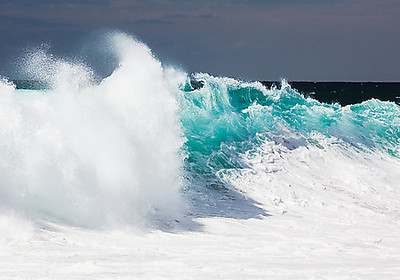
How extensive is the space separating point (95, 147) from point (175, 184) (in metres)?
1.56

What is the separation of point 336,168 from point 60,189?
279 inches

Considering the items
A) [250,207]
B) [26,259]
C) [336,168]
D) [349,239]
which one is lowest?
[26,259]

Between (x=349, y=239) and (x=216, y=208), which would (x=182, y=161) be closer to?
(x=216, y=208)

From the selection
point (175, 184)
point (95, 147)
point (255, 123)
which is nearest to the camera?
point (95, 147)

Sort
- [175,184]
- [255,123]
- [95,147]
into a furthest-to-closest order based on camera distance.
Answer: [255,123], [175,184], [95,147]

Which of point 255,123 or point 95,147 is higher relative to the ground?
point 255,123

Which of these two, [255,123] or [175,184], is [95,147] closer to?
[175,184]

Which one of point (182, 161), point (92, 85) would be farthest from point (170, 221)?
point (92, 85)

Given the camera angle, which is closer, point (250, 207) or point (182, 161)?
point (250, 207)

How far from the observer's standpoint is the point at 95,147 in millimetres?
9367

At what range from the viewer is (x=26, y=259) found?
250 inches

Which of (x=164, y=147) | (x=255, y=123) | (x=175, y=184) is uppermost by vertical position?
(x=255, y=123)

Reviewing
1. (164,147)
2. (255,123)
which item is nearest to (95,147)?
(164,147)

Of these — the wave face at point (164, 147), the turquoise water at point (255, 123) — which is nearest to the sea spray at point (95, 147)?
the wave face at point (164, 147)
